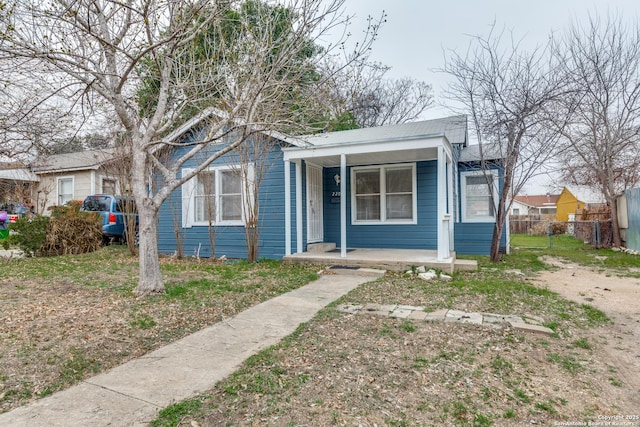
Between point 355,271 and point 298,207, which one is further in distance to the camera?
point 298,207

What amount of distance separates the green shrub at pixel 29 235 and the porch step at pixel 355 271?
24.6 ft

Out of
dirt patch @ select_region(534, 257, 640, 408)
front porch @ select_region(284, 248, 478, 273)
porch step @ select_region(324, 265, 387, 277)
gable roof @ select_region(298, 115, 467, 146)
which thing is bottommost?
dirt patch @ select_region(534, 257, 640, 408)

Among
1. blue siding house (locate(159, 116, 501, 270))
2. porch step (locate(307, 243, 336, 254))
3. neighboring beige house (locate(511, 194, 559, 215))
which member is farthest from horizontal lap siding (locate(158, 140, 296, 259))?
neighboring beige house (locate(511, 194, 559, 215))

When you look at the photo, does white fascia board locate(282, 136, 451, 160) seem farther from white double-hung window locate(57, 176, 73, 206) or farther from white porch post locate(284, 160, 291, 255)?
white double-hung window locate(57, 176, 73, 206)

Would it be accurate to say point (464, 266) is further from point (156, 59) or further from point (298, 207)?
point (156, 59)

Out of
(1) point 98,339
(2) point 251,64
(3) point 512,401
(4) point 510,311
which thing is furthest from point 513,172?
(1) point 98,339

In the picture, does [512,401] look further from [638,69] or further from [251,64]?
[638,69]

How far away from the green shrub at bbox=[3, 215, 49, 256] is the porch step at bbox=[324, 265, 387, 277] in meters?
7.50

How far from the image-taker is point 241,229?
364 inches

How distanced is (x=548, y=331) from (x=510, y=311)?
28.7 inches

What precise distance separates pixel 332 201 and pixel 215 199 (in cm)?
309

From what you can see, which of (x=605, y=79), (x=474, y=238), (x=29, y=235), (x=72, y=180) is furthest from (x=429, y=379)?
(x=72, y=180)

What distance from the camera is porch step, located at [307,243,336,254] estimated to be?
8867mm

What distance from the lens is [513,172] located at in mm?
8594
